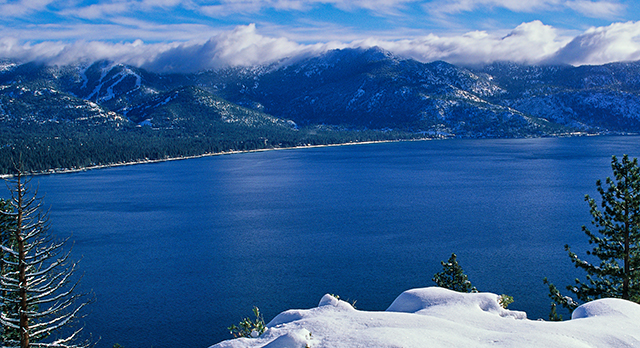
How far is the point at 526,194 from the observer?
10506 cm

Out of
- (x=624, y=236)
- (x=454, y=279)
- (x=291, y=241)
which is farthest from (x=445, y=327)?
(x=291, y=241)

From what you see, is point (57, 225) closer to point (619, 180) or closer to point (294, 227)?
point (294, 227)

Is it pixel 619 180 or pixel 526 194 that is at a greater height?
pixel 619 180

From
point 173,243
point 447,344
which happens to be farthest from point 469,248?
point 447,344

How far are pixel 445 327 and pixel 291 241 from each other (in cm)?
5303

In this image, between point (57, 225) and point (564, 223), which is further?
point (57, 225)

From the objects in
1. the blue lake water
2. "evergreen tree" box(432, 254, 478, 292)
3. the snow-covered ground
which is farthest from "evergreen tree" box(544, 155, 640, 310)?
the blue lake water

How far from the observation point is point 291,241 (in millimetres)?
68750

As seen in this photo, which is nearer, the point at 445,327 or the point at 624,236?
the point at 445,327

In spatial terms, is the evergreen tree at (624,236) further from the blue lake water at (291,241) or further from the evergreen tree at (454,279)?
the blue lake water at (291,241)

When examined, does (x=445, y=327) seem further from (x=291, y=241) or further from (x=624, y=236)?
(x=291, y=241)

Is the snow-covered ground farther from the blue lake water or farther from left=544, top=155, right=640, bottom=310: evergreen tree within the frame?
the blue lake water

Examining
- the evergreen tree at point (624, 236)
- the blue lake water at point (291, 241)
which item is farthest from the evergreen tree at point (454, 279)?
the blue lake water at point (291, 241)

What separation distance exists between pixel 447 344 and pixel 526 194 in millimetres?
98876
